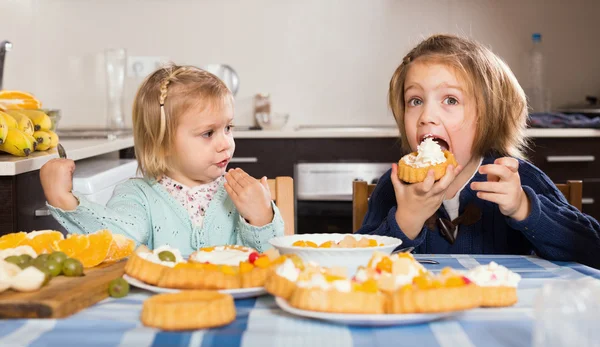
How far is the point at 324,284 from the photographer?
2.77 feet

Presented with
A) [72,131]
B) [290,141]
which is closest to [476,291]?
[290,141]

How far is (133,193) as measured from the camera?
5.61 ft

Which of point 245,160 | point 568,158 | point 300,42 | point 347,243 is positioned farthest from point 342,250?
point 300,42

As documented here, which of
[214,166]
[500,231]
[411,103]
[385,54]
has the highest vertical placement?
[385,54]

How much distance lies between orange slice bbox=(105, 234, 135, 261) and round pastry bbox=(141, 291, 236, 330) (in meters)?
0.37

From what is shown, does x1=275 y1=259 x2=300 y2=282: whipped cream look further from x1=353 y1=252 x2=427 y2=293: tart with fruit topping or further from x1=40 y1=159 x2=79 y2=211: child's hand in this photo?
x1=40 y1=159 x2=79 y2=211: child's hand

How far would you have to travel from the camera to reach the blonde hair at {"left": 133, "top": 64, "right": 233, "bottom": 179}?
175cm

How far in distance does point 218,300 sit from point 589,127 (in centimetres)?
289

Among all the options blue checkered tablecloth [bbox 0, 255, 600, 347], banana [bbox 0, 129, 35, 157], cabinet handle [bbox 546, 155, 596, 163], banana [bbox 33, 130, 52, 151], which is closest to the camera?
blue checkered tablecloth [bbox 0, 255, 600, 347]

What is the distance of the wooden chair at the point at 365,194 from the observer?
177 cm

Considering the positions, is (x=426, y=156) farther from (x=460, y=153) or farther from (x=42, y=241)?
(x=42, y=241)

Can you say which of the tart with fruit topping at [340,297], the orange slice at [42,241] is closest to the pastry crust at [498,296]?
the tart with fruit topping at [340,297]

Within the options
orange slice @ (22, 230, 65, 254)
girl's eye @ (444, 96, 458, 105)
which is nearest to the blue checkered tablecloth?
orange slice @ (22, 230, 65, 254)

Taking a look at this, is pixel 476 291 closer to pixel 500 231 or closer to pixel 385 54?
pixel 500 231
